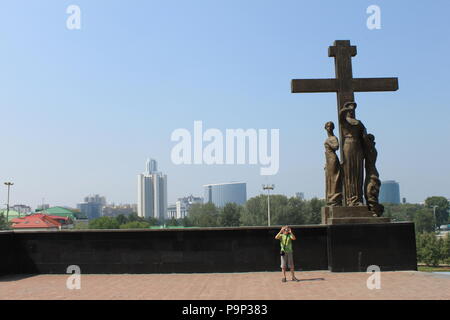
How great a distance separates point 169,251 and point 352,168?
472 centimetres

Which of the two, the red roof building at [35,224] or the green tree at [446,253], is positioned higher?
the red roof building at [35,224]

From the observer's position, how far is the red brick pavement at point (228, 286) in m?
6.95

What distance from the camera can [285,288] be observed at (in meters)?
7.63

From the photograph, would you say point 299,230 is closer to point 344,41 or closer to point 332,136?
point 332,136

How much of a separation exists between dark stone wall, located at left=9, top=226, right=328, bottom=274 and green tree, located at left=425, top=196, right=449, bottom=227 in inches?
5883

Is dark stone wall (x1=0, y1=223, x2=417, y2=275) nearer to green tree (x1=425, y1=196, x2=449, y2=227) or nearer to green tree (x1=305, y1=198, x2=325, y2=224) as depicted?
green tree (x1=305, y1=198, x2=325, y2=224)

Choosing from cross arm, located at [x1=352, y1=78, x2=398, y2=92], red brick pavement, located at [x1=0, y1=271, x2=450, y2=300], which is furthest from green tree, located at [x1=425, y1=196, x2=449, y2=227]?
red brick pavement, located at [x1=0, y1=271, x2=450, y2=300]

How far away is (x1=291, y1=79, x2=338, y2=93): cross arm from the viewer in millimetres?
10297

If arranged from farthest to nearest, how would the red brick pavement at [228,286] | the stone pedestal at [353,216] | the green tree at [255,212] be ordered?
the green tree at [255,212], the stone pedestal at [353,216], the red brick pavement at [228,286]

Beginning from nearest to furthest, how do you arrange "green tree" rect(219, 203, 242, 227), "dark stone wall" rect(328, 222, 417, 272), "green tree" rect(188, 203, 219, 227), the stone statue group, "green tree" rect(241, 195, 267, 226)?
"dark stone wall" rect(328, 222, 417, 272)
the stone statue group
"green tree" rect(241, 195, 267, 226)
"green tree" rect(219, 203, 242, 227)
"green tree" rect(188, 203, 219, 227)

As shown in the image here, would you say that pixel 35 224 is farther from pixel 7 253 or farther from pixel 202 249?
pixel 202 249

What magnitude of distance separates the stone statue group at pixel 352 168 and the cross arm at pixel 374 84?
23.2 inches

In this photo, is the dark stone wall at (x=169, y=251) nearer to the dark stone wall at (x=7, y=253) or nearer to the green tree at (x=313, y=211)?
the dark stone wall at (x=7, y=253)

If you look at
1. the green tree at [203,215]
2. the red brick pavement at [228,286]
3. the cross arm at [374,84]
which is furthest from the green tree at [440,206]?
the red brick pavement at [228,286]
